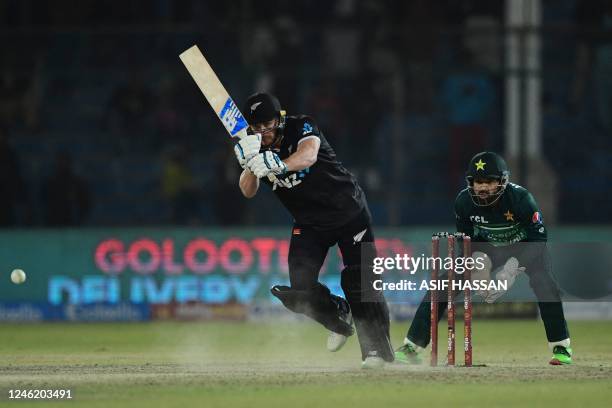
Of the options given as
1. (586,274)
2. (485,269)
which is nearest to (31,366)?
(485,269)

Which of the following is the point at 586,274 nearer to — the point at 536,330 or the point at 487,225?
the point at 536,330

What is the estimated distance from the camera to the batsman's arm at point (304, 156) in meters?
9.60

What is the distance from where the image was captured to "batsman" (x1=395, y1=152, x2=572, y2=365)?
9.78 meters

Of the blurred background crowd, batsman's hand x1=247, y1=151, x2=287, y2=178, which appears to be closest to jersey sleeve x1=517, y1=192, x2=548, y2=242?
batsman's hand x1=247, y1=151, x2=287, y2=178

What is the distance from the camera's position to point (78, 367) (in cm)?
1038

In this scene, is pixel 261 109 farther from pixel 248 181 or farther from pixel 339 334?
pixel 339 334

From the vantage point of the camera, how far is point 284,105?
17.5 meters

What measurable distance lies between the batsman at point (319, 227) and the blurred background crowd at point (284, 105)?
7.07 m

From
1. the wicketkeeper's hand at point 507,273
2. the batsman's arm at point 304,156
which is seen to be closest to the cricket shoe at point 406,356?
the wicketkeeper's hand at point 507,273

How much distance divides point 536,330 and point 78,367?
6.85 metres

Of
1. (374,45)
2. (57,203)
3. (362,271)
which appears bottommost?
(362,271)

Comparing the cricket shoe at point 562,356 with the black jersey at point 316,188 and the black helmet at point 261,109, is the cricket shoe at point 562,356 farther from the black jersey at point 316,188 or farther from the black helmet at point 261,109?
the black helmet at point 261,109

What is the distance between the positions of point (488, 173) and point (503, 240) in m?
0.64

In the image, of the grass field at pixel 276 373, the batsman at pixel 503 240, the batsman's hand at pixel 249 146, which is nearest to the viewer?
the grass field at pixel 276 373
